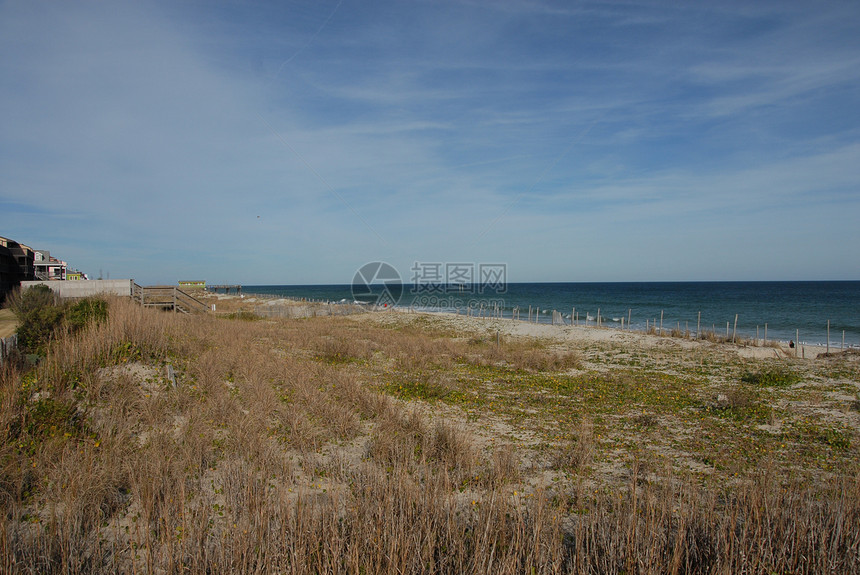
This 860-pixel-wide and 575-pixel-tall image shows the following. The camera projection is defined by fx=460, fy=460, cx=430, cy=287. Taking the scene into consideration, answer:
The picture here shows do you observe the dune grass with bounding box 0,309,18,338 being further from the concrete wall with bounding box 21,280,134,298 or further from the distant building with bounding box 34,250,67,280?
the distant building with bounding box 34,250,67,280

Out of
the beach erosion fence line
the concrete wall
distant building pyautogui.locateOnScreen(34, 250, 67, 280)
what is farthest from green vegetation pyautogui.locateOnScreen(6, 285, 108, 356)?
distant building pyautogui.locateOnScreen(34, 250, 67, 280)

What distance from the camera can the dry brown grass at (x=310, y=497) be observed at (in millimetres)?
3908

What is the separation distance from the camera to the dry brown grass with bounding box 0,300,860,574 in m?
3.91

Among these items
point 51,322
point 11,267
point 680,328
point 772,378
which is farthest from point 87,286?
point 680,328

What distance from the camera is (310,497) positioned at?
5.52 m

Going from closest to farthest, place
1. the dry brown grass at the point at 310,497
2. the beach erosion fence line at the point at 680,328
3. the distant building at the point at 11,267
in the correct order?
the dry brown grass at the point at 310,497 → the beach erosion fence line at the point at 680,328 → the distant building at the point at 11,267

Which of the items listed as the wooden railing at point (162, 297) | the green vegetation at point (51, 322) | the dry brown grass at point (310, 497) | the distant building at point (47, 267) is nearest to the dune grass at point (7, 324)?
the green vegetation at point (51, 322)

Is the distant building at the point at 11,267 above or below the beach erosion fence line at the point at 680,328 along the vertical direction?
above

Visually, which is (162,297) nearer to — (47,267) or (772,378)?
(772,378)

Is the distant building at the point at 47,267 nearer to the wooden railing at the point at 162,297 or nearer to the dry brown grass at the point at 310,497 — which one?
the wooden railing at the point at 162,297

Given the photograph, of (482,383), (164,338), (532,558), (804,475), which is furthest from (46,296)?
(804,475)

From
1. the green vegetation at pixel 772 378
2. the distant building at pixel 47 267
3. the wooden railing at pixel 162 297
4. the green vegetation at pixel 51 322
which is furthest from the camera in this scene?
the distant building at pixel 47 267

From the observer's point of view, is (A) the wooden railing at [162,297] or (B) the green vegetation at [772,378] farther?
(A) the wooden railing at [162,297]

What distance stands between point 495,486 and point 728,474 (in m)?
3.70
